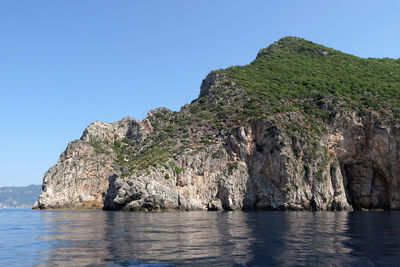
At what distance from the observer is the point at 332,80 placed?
3957 inches

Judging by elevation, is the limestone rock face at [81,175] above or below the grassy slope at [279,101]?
below

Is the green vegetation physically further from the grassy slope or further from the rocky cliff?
the rocky cliff

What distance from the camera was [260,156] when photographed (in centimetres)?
7412

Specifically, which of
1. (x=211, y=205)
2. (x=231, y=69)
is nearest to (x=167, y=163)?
(x=211, y=205)

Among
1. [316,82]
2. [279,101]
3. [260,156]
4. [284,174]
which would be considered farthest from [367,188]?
[316,82]

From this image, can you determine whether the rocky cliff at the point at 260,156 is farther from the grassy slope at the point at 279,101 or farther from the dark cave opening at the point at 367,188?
the grassy slope at the point at 279,101

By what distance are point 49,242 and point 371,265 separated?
1703 cm

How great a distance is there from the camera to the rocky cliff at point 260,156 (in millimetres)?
67938

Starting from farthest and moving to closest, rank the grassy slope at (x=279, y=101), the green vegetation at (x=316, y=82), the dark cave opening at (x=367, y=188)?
the green vegetation at (x=316, y=82) < the grassy slope at (x=279, y=101) < the dark cave opening at (x=367, y=188)

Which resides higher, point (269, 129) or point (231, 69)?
point (231, 69)

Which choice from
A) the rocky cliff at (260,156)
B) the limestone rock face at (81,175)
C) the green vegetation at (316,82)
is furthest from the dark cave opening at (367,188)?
the limestone rock face at (81,175)

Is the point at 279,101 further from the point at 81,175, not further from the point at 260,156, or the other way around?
the point at 81,175

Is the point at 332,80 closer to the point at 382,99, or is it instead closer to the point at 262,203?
the point at 382,99

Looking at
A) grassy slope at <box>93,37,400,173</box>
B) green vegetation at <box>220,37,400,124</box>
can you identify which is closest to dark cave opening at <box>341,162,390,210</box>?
grassy slope at <box>93,37,400,173</box>
